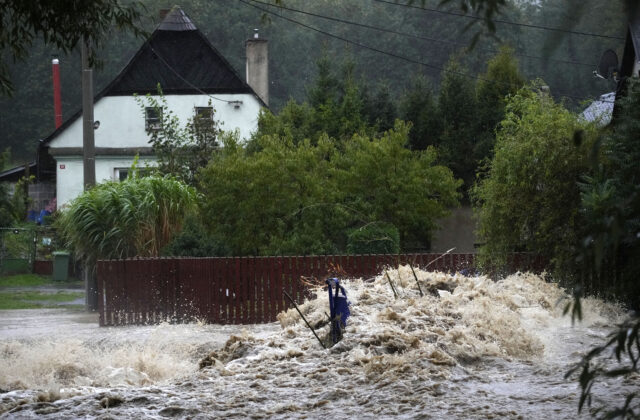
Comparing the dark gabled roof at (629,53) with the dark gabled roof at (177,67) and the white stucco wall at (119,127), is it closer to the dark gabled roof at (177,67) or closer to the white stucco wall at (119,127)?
the white stucco wall at (119,127)

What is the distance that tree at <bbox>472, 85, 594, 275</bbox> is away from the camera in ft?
61.9

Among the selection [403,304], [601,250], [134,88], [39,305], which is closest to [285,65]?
[134,88]

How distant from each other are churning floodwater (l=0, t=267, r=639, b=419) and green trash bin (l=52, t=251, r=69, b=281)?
18119 millimetres

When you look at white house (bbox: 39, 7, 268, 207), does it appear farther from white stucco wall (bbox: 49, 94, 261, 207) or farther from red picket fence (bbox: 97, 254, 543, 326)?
red picket fence (bbox: 97, 254, 543, 326)

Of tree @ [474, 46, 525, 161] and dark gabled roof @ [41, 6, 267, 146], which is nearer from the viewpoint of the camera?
tree @ [474, 46, 525, 161]

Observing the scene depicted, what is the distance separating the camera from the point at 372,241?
2156 centimetres

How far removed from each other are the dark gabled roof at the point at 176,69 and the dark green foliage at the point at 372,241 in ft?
54.1

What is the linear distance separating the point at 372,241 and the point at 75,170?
19.4 meters

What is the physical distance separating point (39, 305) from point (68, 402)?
16160 millimetres

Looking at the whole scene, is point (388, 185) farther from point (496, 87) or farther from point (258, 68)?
point (258, 68)

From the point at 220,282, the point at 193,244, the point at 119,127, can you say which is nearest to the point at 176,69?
the point at 119,127

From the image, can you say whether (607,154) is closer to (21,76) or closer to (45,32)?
(45,32)

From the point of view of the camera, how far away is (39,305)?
989 inches

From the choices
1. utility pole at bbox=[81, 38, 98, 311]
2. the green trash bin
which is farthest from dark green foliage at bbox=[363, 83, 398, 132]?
utility pole at bbox=[81, 38, 98, 311]
